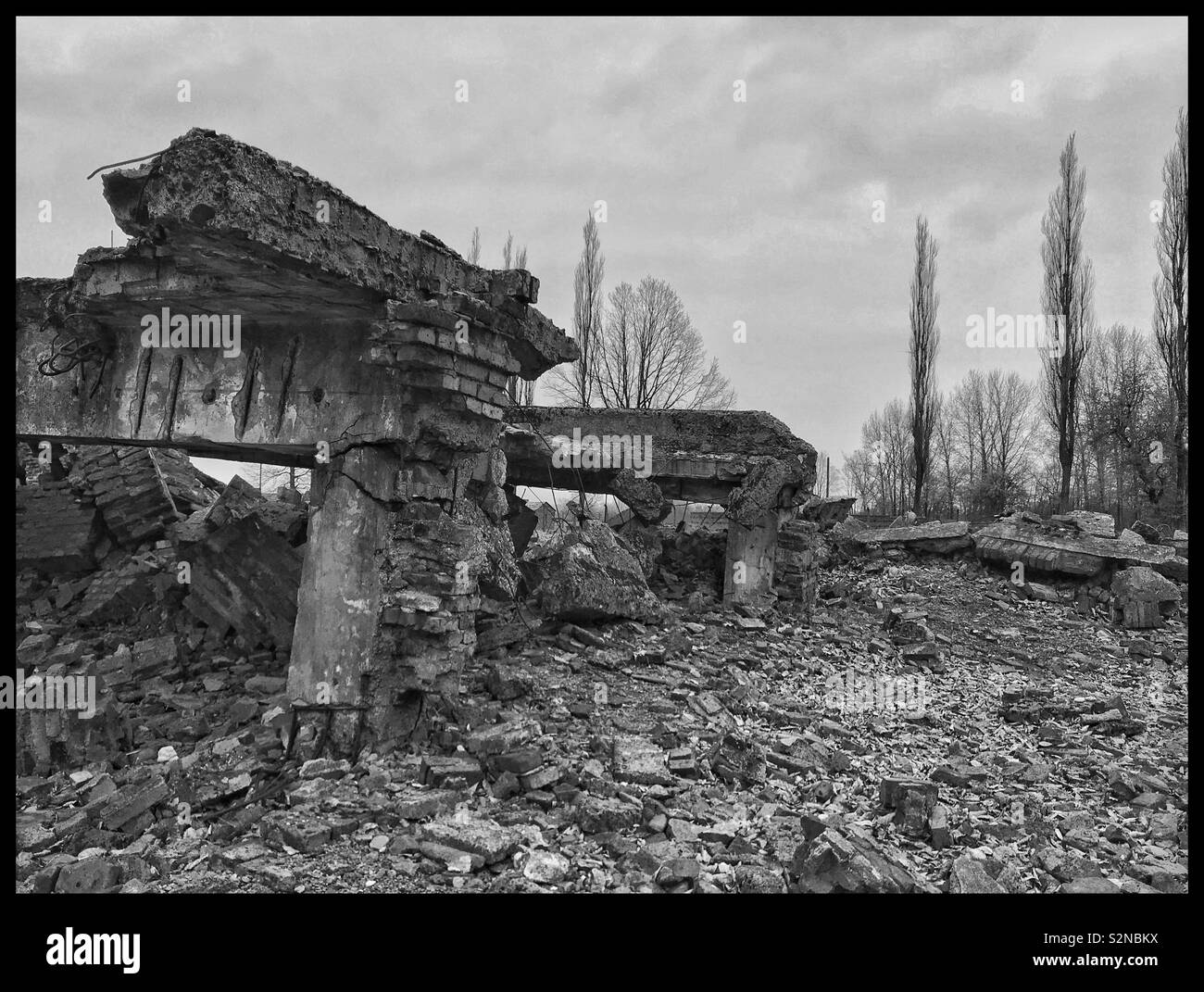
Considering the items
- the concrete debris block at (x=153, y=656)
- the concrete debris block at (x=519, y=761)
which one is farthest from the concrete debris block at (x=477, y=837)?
the concrete debris block at (x=153, y=656)

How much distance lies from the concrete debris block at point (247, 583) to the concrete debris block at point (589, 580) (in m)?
2.30

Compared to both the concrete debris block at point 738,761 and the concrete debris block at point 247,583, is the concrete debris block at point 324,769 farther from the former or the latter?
the concrete debris block at point 738,761

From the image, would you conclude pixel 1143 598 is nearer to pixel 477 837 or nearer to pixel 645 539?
pixel 645 539

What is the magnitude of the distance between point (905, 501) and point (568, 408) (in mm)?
26487

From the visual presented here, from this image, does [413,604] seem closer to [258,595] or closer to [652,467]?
[258,595]

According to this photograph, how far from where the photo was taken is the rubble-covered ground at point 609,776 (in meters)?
3.96

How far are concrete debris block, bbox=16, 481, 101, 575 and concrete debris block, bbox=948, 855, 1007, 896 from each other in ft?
28.6

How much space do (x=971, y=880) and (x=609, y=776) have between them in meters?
2.04

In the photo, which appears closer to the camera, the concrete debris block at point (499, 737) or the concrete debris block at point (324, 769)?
the concrete debris block at point (324, 769)

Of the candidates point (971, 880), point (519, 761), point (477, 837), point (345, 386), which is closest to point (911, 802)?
point (971, 880)

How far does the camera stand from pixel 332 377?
559cm

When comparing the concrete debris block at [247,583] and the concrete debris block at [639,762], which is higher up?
the concrete debris block at [247,583]

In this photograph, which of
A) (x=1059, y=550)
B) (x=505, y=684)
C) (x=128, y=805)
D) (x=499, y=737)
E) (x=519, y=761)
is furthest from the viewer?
(x=1059, y=550)
